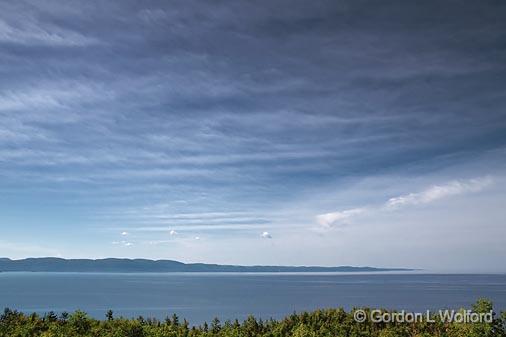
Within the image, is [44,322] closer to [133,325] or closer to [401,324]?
[133,325]

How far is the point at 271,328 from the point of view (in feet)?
83.7

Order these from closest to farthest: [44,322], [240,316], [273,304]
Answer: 1. [44,322]
2. [240,316]
3. [273,304]

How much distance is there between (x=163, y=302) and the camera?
153 m

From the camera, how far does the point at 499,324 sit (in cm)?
2269

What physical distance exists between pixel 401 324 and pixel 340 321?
335cm

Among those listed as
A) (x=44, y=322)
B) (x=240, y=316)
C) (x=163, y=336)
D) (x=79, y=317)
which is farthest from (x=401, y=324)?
(x=240, y=316)

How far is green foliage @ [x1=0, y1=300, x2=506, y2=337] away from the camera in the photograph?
74.9 ft

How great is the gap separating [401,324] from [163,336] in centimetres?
1304

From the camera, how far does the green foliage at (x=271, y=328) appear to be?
2283 cm

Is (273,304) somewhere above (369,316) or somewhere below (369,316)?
below

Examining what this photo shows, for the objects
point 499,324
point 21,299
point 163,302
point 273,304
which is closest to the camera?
point 499,324

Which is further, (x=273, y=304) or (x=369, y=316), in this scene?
(x=273, y=304)

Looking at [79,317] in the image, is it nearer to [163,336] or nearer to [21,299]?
[163,336]

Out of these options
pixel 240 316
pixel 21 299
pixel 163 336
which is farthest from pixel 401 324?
pixel 21 299
